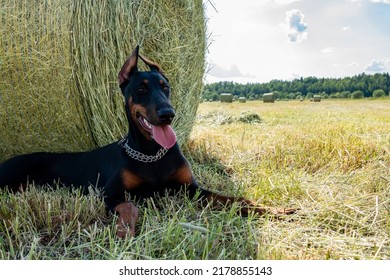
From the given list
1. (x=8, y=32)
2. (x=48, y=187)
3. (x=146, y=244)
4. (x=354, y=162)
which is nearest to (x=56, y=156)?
(x=48, y=187)

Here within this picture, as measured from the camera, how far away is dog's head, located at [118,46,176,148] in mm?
2955

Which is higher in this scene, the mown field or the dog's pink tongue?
the dog's pink tongue

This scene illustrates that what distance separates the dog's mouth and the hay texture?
940mm

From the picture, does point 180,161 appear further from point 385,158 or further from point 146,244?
point 385,158

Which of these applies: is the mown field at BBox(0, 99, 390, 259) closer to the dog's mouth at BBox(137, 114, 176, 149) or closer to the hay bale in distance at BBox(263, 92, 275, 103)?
the dog's mouth at BBox(137, 114, 176, 149)

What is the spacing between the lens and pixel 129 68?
3303 millimetres

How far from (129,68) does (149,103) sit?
1.37 ft

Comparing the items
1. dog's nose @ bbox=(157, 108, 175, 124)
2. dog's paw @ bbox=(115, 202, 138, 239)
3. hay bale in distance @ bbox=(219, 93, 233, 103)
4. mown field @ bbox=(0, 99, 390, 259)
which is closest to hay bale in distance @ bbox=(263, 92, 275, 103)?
hay bale in distance @ bbox=(219, 93, 233, 103)

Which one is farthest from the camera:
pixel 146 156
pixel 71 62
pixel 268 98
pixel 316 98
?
pixel 316 98

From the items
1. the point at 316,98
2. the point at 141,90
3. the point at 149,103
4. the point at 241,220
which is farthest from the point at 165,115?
the point at 316,98

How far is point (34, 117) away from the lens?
411 cm

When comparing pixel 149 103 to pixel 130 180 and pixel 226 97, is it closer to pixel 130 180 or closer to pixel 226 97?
pixel 130 180

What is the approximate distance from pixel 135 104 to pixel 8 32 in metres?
1.54

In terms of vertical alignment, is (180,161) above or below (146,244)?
above
